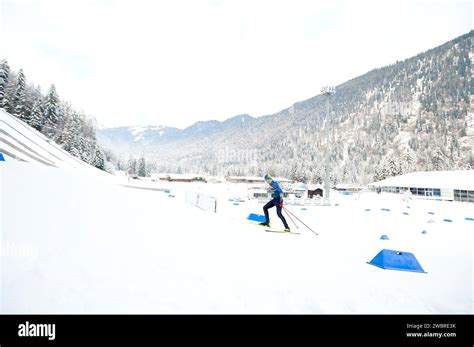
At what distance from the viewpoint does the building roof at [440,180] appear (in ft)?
155

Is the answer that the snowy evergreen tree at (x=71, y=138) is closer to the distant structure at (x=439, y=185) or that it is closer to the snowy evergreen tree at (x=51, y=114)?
the snowy evergreen tree at (x=51, y=114)

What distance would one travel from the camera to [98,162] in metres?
60.5

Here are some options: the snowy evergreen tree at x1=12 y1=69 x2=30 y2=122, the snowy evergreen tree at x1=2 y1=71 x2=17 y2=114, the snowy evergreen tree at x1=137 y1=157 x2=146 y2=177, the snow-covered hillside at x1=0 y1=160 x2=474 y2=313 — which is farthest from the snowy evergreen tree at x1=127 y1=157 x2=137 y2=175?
the snow-covered hillside at x1=0 y1=160 x2=474 y2=313

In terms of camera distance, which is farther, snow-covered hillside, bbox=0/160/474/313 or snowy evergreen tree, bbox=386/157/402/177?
snowy evergreen tree, bbox=386/157/402/177

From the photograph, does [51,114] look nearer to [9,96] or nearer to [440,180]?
[9,96]

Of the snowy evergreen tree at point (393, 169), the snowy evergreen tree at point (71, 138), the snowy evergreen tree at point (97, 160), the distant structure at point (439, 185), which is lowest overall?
the distant structure at point (439, 185)

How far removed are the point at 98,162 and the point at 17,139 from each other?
30.7 meters

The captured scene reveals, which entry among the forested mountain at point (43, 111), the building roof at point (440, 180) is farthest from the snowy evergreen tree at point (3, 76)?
the building roof at point (440, 180)

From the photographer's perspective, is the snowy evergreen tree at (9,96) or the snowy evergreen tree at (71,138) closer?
the snowy evergreen tree at (9,96)

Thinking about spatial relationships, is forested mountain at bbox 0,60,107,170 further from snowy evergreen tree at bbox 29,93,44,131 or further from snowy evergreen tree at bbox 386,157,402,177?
snowy evergreen tree at bbox 386,157,402,177

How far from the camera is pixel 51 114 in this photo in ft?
169

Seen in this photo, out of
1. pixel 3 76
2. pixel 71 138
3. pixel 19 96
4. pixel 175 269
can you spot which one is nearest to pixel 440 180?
pixel 175 269

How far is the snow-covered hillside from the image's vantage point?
3.50 meters

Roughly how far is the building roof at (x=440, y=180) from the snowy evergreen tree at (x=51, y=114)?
77.2 meters
